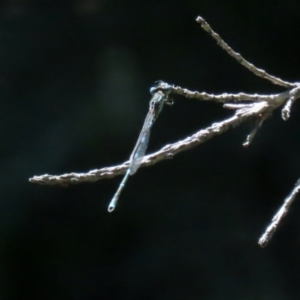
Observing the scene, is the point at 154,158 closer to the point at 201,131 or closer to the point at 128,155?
the point at 201,131

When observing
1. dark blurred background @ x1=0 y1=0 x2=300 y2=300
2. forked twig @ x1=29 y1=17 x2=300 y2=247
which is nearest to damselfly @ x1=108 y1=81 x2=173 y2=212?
forked twig @ x1=29 y1=17 x2=300 y2=247

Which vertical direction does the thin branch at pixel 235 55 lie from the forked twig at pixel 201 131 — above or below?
above

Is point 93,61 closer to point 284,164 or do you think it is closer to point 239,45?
point 239,45

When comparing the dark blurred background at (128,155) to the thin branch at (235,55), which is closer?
the thin branch at (235,55)

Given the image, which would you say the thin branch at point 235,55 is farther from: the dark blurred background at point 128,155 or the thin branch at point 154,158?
the dark blurred background at point 128,155

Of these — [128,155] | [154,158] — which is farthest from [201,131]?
[128,155]

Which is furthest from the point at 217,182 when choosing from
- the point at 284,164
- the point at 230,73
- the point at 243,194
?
the point at 230,73

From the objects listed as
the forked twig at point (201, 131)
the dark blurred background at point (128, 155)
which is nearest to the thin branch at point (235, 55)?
the forked twig at point (201, 131)
